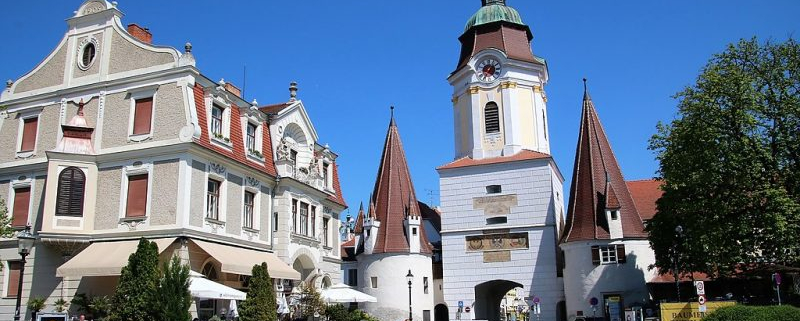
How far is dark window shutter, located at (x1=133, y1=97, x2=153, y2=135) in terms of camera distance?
2512cm

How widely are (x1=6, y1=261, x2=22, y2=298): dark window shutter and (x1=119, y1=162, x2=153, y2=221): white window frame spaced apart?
4562 millimetres

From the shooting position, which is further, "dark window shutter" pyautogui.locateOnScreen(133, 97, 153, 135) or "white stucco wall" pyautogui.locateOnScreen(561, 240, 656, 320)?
"white stucco wall" pyautogui.locateOnScreen(561, 240, 656, 320)

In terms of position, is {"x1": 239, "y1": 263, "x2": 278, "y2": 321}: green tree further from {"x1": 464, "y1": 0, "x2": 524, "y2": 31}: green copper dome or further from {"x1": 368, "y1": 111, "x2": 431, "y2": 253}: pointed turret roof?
{"x1": 464, "y1": 0, "x2": 524, "y2": 31}: green copper dome

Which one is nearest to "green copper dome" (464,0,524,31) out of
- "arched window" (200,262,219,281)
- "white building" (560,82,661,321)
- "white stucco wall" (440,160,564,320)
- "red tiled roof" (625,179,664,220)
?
"white stucco wall" (440,160,564,320)

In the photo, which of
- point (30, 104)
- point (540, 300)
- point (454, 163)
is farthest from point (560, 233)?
point (30, 104)

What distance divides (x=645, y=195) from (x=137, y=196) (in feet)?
124

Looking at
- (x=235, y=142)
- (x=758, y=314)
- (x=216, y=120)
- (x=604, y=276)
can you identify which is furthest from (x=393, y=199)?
(x=758, y=314)

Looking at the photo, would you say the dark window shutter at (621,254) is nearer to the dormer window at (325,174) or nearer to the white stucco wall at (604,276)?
the white stucco wall at (604,276)

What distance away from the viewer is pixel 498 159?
156 feet

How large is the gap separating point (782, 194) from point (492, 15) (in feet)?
94.8

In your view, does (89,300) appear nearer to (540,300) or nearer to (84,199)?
(84,199)

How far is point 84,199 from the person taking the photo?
81.3 ft

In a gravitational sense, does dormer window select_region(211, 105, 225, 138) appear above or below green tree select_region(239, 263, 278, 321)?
above

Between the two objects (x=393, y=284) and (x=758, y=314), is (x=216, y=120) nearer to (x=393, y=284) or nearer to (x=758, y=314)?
(x=758, y=314)
